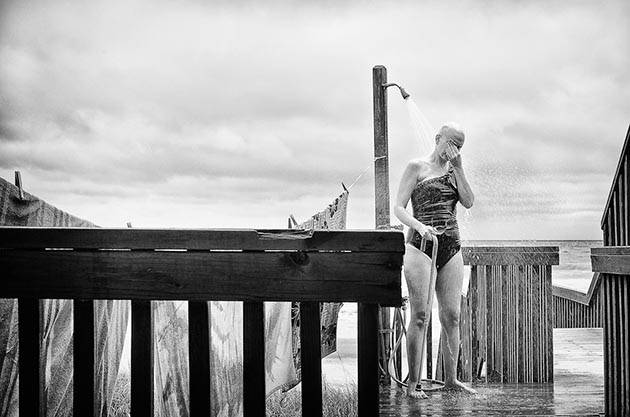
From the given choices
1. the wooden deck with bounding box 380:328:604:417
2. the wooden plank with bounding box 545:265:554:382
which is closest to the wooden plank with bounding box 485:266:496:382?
the wooden deck with bounding box 380:328:604:417

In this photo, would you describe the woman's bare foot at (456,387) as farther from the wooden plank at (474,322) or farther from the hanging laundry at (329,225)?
the hanging laundry at (329,225)

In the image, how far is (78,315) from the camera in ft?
2.92

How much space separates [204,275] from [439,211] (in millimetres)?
2548

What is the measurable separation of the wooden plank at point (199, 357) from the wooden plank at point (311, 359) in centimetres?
12

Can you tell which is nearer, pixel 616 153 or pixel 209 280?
pixel 209 280

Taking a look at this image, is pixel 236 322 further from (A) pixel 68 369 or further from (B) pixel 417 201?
(B) pixel 417 201

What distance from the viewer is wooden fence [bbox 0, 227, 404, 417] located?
857 mm

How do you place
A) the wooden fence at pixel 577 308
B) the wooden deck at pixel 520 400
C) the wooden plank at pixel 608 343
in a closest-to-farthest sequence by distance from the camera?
the wooden plank at pixel 608 343
the wooden deck at pixel 520 400
the wooden fence at pixel 577 308

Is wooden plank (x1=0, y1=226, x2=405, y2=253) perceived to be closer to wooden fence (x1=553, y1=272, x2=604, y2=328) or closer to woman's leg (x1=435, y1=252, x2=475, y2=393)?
woman's leg (x1=435, y1=252, x2=475, y2=393)

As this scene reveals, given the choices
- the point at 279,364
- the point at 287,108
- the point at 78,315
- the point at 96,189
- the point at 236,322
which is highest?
the point at 287,108

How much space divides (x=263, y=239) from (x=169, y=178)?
17.2 metres

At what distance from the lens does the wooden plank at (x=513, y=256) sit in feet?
11.8

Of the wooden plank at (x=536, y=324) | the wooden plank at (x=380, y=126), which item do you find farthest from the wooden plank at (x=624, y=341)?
the wooden plank at (x=380, y=126)

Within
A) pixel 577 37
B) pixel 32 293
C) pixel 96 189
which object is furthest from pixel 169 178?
pixel 32 293
